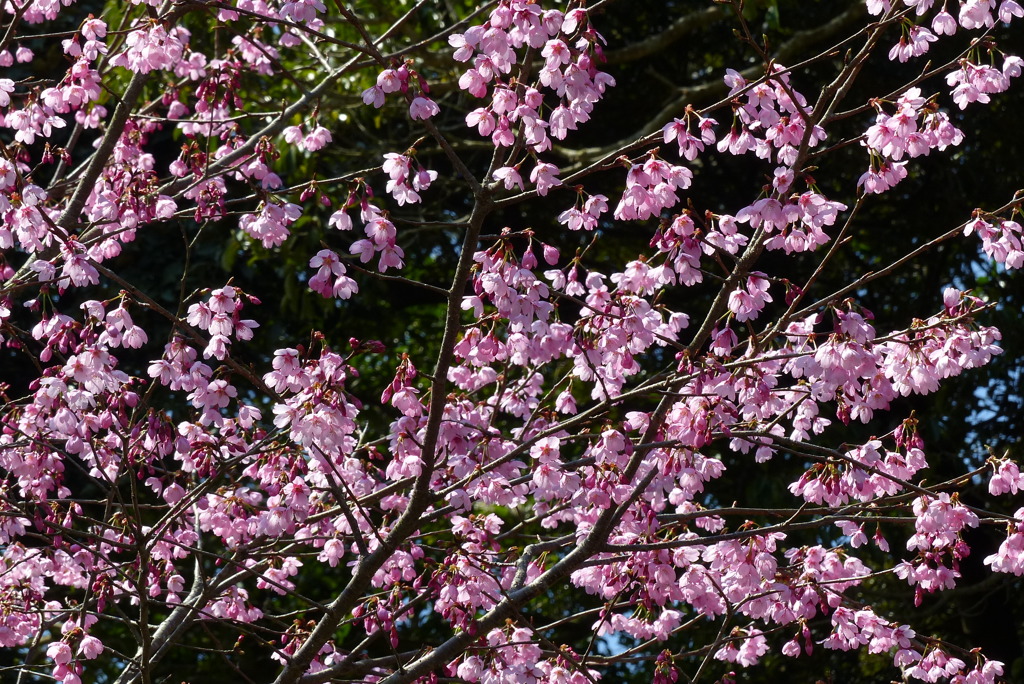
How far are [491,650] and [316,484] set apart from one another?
0.95 m

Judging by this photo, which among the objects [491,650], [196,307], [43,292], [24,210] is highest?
[24,210]

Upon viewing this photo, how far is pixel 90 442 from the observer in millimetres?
3791

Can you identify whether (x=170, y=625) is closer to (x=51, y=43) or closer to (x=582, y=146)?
(x=582, y=146)

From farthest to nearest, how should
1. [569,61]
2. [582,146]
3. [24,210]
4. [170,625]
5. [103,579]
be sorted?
1. [582,146]
2. [170,625]
3. [103,579]
4. [24,210]
5. [569,61]

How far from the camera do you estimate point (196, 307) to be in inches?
132

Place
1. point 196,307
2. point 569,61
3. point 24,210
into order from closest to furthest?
point 569,61 < point 24,210 < point 196,307

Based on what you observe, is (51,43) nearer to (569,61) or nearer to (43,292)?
(43,292)

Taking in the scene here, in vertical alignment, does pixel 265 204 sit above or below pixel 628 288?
above

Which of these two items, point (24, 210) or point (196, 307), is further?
point (196, 307)

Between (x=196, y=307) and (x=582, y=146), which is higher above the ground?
(x=196, y=307)

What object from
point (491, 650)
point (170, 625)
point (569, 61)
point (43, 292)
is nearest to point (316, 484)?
point (170, 625)

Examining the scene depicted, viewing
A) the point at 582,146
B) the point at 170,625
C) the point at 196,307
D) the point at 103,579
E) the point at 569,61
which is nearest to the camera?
the point at 569,61

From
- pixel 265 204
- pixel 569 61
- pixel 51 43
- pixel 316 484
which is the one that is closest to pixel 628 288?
pixel 569 61

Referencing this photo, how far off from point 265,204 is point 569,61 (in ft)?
3.64
